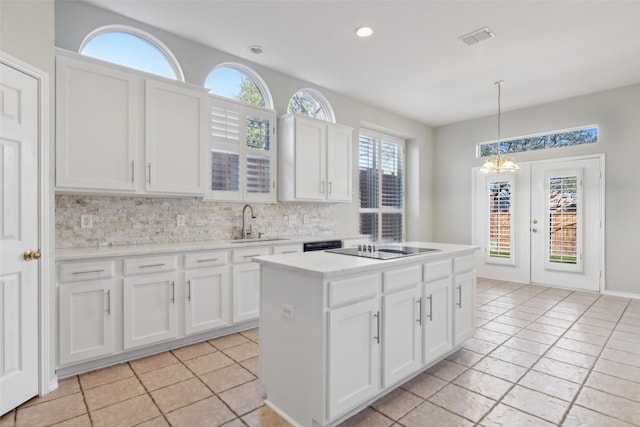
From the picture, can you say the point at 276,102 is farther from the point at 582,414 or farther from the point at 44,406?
the point at 582,414

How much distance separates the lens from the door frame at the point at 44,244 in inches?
89.7

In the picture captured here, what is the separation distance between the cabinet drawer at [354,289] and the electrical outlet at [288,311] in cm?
27

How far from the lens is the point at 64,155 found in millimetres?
2594

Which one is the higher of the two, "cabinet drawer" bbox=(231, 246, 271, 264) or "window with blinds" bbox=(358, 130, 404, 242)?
"window with blinds" bbox=(358, 130, 404, 242)

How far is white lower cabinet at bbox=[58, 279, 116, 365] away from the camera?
245 centimetres

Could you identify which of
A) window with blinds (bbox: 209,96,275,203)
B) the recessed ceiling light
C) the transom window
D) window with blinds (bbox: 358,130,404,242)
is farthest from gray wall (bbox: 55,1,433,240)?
the recessed ceiling light

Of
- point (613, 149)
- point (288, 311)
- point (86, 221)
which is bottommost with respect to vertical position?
point (288, 311)

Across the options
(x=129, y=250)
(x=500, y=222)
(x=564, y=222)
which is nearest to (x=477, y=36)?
(x=564, y=222)

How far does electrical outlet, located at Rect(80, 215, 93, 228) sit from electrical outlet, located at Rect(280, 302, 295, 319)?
2.10 metres

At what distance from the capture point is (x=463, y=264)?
9.59 ft

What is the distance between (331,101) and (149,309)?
3797 millimetres

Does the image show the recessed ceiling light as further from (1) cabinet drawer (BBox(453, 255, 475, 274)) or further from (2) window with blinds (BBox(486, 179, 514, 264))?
(2) window with blinds (BBox(486, 179, 514, 264))

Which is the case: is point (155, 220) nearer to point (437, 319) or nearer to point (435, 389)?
point (437, 319)

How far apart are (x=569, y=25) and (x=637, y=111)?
264 cm
